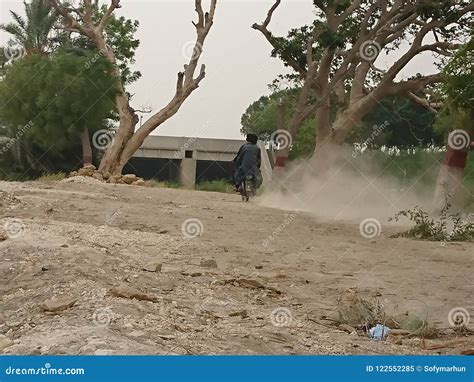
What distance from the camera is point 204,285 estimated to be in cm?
698

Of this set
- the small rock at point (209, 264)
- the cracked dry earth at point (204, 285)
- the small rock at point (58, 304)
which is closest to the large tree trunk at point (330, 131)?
the cracked dry earth at point (204, 285)

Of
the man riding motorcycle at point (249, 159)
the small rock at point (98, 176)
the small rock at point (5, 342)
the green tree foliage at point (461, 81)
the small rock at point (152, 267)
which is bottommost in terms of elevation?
the small rock at point (5, 342)

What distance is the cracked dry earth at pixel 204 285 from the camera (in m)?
4.76

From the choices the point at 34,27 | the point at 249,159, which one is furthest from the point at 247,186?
the point at 34,27

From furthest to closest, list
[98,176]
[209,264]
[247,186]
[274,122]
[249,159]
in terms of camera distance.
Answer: [274,122], [98,176], [247,186], [249,159], [209,264]

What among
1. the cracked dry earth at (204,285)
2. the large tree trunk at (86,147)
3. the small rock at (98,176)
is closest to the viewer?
the cracked dry earth at (204,285)

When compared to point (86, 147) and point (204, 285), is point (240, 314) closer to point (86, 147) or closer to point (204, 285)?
point (204, 285)

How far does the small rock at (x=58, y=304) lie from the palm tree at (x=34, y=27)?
32233mm

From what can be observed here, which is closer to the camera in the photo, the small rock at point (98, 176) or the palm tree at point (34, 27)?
the small rock at point (98, 176)

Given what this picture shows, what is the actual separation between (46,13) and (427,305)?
32.8 metres

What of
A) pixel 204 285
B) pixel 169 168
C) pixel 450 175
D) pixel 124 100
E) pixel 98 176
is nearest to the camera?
pixel 204 285

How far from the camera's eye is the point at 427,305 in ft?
22.7

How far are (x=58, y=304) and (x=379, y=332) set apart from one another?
2.17 metres

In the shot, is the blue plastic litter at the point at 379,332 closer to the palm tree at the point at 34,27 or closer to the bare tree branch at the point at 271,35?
the bare tree branch at the point at 271,35
